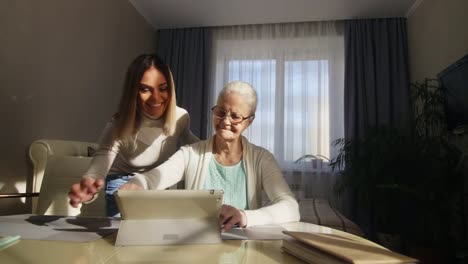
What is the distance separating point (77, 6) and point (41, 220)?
6.90ft

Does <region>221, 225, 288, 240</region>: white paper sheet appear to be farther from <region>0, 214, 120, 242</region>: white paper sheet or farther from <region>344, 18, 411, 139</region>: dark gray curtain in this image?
<region>344, 18, 411, 139</region>: dark gray curtain

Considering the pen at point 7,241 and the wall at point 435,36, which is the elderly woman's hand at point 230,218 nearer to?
the pen at point 7,241

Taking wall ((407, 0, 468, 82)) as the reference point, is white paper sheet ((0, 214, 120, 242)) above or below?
below

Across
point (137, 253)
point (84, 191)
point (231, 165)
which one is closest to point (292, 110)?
point (231, 165)

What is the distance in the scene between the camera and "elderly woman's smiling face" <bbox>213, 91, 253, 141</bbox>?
1152mm

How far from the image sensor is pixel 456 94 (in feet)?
7.64

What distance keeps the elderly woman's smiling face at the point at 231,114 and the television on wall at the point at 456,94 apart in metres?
1.88

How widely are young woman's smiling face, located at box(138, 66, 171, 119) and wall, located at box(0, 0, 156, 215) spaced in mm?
1285

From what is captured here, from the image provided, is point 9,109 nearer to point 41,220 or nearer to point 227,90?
point 41,220

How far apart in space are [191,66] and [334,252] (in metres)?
3.57

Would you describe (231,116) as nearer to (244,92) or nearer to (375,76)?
(244,92)

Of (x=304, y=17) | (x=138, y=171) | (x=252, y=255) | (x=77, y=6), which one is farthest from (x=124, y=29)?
(x=252, y=255)

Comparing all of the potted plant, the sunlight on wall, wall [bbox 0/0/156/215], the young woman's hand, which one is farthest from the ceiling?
the young woman's hand

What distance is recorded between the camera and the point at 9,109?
6.31 feet
